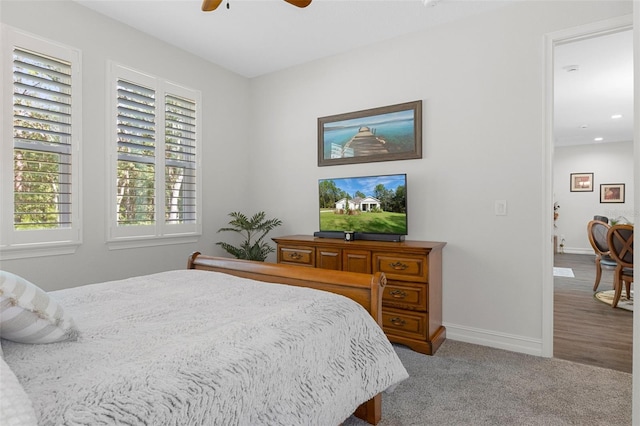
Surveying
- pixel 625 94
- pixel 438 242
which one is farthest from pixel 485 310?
pixel 625 94

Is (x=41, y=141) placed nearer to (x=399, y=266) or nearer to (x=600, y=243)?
(x=399, y=266)

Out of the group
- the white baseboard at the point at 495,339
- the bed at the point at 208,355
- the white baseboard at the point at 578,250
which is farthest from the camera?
the white baseboard at the point at 578,250

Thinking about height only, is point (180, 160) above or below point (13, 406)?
above

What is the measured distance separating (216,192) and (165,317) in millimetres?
2757

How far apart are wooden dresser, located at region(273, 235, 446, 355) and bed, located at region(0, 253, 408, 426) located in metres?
1.10

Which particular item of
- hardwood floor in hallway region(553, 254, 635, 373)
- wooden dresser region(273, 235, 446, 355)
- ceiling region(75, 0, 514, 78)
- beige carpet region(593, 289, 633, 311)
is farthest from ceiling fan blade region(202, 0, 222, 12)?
beige carpet region(593, 289, 633, 311)

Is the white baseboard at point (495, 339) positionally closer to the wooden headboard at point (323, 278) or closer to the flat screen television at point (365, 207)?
the flat screen television at point (365, 207)

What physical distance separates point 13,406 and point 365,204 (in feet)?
9.64

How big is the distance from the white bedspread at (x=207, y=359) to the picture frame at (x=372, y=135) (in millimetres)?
2040

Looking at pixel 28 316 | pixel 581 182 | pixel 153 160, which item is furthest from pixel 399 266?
pixel 581 182

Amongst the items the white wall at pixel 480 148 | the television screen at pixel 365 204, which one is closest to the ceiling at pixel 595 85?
the white wall at pixel 480 148

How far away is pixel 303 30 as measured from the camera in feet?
10.8

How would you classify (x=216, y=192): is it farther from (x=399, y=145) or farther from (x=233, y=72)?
(x=399, y=145)

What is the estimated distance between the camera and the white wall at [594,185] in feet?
26.5
